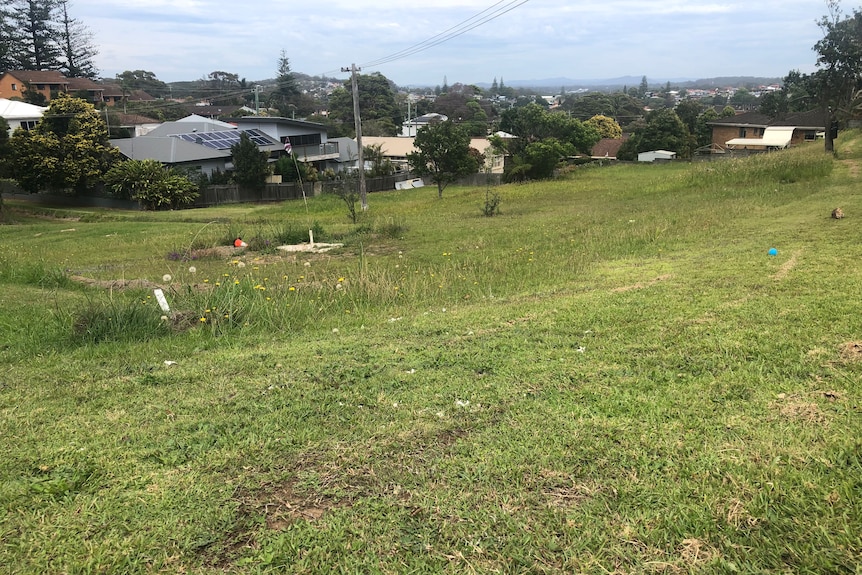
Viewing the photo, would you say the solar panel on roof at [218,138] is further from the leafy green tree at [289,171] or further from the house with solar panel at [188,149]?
the leafy green tree at [289,171]

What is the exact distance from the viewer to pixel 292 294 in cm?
791

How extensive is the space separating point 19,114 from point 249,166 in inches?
763

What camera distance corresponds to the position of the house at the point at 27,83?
57531 millimetres

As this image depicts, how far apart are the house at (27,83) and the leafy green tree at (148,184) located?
104ft

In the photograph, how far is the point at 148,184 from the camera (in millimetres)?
33281

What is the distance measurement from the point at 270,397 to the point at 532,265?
651 centimetres

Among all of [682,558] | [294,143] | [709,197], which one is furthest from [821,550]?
[294,143]

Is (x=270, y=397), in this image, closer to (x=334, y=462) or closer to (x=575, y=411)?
(x=334, y=462)

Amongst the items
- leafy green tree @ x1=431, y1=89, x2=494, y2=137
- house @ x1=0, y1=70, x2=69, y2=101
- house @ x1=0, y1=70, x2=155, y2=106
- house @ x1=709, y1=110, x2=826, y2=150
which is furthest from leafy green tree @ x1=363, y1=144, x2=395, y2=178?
leafy green tree @ x1=431, y1=89, x2=494, y2=137

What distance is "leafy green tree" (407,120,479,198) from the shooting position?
34031mm

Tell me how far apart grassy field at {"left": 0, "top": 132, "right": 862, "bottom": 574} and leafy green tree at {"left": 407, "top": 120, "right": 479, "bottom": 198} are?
2644 centimetres

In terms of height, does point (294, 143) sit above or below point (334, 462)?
above

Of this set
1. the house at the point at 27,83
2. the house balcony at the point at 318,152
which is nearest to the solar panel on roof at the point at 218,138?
the house balcony at the point at 318,152

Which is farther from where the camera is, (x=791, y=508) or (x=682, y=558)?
(x=791, y=508)
